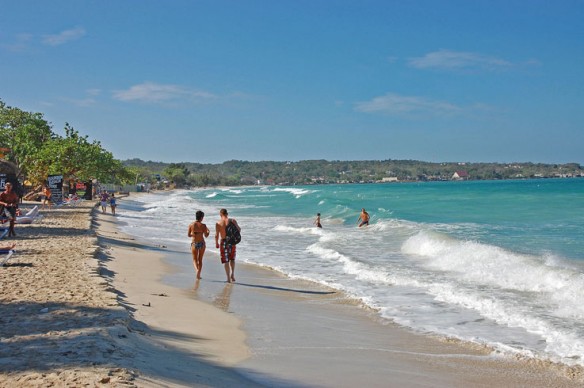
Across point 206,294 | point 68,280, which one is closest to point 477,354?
point 206,294

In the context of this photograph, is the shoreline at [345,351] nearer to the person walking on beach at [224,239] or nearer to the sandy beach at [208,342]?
the sandy beach at [208,342]

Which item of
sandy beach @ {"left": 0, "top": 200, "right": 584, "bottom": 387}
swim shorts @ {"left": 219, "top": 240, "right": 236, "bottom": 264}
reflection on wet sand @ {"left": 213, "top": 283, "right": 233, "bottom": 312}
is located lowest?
reflection on wet sand @ {"left": 213, "top": 283, "right": 233, "bottom": 312}

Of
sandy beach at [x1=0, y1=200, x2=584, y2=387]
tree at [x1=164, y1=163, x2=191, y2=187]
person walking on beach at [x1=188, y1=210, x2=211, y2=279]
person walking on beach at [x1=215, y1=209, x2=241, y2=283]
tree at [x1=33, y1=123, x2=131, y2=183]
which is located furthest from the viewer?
tree at [x1=164, y1=163, x2=191, y2=187]

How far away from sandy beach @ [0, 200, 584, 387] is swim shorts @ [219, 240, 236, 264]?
77cm

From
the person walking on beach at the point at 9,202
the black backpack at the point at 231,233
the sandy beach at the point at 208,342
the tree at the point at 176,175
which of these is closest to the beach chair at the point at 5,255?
the sandy beach at the point at 208,342

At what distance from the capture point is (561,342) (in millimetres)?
7504

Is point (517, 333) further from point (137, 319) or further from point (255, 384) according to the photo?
point (137, 319)

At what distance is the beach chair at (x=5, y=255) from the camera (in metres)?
10.5

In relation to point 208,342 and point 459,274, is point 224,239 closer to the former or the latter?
point 208,342

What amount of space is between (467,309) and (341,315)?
7.07 feet

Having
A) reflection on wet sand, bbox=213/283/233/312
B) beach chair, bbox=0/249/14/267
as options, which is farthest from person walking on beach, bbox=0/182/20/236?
reflection on wet sand, bbox=213/283/233/312

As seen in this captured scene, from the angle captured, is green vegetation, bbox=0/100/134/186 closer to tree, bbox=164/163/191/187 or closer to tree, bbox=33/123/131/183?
tree, bbox=33/123/131/183

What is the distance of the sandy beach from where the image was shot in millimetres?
5133

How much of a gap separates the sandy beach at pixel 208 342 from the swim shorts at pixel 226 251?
0.77 m
